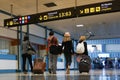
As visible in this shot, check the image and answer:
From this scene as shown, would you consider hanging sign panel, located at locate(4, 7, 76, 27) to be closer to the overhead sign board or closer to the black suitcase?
the overhead sign board

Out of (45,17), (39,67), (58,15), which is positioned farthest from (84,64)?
(45,17)

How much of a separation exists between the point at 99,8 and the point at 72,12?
3.83 ft

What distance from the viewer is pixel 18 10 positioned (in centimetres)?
1430

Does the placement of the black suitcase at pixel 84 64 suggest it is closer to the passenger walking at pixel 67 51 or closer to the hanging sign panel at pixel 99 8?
the passenger walking at pixel 67 51

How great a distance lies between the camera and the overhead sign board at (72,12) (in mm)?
9055

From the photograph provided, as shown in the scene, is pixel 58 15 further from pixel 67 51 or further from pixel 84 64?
pixel 84 64

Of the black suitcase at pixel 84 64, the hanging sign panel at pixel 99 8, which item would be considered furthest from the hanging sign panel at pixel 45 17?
the black suitcase at pixel 84 64

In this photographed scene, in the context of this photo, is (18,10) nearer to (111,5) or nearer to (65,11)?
(65,11)

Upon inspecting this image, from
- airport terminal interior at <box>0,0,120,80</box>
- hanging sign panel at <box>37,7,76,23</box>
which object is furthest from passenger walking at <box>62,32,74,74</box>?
hanging sign panel at <box>37,7,76,23</box>

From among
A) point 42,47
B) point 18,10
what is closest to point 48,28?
point 42,47

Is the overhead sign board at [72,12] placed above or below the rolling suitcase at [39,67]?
above

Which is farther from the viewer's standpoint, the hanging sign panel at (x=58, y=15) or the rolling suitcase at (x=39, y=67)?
the hanging sign panel at (x=58, y=15)

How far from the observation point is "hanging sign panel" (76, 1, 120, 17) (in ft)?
29.3

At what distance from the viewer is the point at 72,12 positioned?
9.84m
